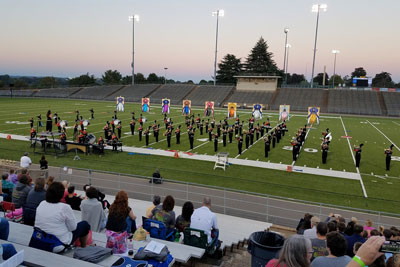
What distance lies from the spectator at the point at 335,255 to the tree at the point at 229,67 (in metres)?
82.3

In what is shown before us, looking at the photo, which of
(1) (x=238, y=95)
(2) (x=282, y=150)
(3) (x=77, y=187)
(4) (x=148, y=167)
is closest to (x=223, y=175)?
(4) (x=148, y=167)

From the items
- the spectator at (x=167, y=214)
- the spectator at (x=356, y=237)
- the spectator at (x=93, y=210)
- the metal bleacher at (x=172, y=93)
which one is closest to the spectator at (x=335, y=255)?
the spectator at (x=356, y=237)

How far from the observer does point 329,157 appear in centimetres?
1814

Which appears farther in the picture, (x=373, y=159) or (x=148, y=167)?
(x=373, y=159)

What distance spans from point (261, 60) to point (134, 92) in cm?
3540

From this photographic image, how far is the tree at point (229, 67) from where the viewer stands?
274ft

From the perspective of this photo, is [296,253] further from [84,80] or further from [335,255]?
[84,80]

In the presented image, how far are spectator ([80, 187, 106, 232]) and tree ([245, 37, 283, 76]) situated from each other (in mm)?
80306

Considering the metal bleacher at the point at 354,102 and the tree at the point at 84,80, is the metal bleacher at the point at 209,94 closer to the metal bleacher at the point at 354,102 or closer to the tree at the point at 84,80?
the metal bleacher at the point at 354,102

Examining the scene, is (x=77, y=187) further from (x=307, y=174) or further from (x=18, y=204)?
(x=307, y=174)

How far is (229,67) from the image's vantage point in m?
83.6

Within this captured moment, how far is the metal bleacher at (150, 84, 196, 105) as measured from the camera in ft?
200

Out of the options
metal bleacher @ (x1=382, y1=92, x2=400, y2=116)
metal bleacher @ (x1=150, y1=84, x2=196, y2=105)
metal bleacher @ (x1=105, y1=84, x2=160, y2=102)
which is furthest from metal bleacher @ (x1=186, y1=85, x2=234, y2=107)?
metal bleacher @ (x1=382, y1=92, x2=400, y2=116)

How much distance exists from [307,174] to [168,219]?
412 inches
